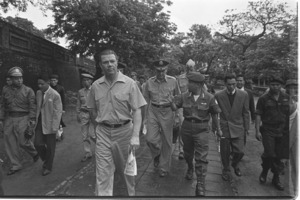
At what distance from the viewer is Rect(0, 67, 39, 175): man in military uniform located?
4.38 m

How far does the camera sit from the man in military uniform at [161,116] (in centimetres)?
425

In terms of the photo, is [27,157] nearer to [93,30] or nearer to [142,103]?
[142,103]

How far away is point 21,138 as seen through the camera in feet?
14.7

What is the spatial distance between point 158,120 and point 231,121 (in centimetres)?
117

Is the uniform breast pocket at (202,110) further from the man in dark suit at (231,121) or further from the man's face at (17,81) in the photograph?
the man's face at (17,81)

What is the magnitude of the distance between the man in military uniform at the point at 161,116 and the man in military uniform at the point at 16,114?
2039 millimetres

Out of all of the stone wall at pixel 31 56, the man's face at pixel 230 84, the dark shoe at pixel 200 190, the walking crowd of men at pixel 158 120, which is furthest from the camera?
→ the stone wall at pixel 31 56

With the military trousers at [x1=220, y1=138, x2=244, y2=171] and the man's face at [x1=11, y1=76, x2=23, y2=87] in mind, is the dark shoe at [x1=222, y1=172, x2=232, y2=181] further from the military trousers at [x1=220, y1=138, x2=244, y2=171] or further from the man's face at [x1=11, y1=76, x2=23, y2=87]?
the man's face at [x1=11, y1=76, x2=23, y2=87]

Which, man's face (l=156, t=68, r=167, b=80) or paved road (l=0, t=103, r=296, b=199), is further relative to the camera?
man's face (l=156, t=68, r=167, b=80)

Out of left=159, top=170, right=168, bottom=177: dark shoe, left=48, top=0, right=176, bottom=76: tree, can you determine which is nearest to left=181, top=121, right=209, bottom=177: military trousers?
left=159, top=170, right=168, bottom=177: dark shoe

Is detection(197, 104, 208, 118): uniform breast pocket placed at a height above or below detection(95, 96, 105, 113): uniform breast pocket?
below

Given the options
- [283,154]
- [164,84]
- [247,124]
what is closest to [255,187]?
[283,154]

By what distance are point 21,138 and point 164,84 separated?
104 inches

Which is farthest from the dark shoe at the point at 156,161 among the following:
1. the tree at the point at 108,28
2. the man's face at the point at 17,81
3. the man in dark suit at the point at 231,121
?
the tree at the point at 108,28
